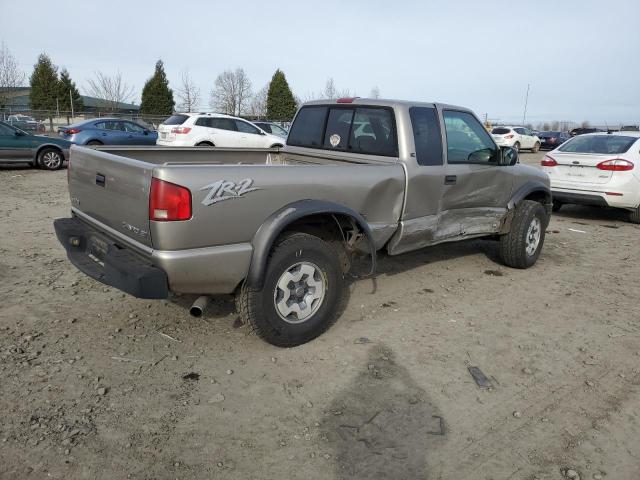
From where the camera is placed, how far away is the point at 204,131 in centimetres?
1480

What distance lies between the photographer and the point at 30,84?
46031 millimetres

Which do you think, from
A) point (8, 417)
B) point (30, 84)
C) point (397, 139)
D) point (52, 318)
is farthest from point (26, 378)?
point (30, 84)

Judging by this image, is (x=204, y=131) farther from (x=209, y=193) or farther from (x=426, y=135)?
(x=209, y=193)

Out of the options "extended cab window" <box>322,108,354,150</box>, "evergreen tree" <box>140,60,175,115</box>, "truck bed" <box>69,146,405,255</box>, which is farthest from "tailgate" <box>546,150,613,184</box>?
"evergreen tree" <box>140,60,175,115</box>

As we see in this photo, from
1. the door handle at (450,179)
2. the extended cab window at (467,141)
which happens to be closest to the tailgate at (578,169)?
the extended cab window at (467,141)

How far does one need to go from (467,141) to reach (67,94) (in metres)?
49.6

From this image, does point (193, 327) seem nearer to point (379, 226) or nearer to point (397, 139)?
point (379, 226)

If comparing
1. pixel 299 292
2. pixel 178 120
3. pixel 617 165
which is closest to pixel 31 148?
pixel 178 120

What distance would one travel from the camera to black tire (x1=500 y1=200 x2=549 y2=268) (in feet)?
18.5

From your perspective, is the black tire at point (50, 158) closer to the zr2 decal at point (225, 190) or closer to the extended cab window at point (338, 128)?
the extended cab window at point (338, 128)

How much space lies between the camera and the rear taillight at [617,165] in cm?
831

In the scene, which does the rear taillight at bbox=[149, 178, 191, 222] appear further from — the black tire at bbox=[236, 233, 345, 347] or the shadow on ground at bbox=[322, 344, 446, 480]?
the shadow on ground at bbox=[322, 344, 446, 480]

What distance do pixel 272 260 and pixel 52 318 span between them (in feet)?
6.48

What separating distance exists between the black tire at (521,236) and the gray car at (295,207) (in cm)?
2
